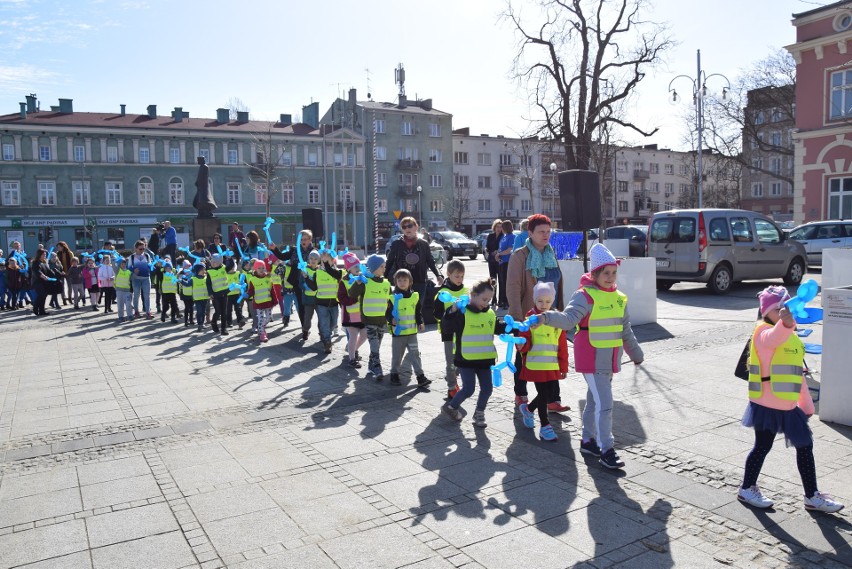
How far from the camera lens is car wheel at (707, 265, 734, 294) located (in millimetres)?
15812

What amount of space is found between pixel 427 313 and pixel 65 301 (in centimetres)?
1402

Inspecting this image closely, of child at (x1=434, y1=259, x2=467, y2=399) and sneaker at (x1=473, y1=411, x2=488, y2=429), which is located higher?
child at (x1=434, y1=259, x2=467, y2=399)

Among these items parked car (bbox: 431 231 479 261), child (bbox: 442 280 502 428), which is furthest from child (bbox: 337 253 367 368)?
parked car (bbox: 431 231 479 261)

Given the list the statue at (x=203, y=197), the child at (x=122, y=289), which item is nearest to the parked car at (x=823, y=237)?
the statue at (x=203, y=197)

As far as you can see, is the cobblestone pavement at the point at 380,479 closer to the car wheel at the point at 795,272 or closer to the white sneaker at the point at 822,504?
the white sneaker at the point at 822,504

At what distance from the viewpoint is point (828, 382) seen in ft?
20.0

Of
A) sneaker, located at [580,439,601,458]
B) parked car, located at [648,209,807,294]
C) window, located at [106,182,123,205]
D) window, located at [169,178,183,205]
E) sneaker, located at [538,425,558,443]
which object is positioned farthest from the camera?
window, located at [169,178,183,205]

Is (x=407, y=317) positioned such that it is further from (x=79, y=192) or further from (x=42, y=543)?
(x=79, y=192)

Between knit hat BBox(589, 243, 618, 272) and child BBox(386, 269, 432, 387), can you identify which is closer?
knit hat BBox(589, 243, 618, 272)

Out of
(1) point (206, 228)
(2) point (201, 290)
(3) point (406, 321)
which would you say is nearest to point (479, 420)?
(3) point (406, 321)

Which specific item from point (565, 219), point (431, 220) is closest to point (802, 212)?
point (565, 219)

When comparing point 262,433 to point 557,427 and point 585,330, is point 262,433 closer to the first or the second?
point 557,427

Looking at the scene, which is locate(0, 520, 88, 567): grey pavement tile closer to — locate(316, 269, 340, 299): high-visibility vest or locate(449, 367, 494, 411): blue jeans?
locate(449, 367, 494, 411): blue jeans

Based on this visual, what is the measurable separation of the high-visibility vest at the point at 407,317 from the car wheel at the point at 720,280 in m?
10.1
